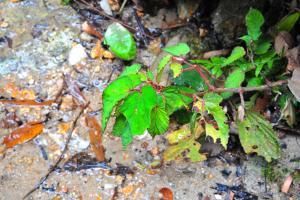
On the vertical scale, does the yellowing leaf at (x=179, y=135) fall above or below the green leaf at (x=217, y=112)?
below

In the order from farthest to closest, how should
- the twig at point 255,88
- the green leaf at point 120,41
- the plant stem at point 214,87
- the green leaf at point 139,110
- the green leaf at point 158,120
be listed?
1. the green leaf at point 120,41
2. the twig at point 255,88
3. the plant stem at point 214,87
4. the green leaf at point 158,120
5. the green leaf at point 139,110

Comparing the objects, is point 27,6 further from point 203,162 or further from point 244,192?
point 244,192

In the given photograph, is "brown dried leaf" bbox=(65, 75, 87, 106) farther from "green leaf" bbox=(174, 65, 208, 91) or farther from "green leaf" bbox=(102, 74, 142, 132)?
"green leaf" bbox=(102, 74, 142, 132)

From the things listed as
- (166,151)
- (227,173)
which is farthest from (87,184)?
(227,173)

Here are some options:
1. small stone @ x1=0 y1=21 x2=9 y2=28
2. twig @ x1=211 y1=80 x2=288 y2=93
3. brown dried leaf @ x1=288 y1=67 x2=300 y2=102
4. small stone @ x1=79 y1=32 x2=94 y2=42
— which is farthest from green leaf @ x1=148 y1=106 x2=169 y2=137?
small stone @ x1=0 y1=21 x2=9 y2=28

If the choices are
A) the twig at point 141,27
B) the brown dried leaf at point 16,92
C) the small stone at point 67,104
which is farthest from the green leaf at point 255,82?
the brown dried leaf at point 16,92

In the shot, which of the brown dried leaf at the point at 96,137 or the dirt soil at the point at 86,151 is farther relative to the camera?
the brown dried leaf at the point at 96,137

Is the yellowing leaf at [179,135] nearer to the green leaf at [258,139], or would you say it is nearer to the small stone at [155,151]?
the small stone at [155,151]
